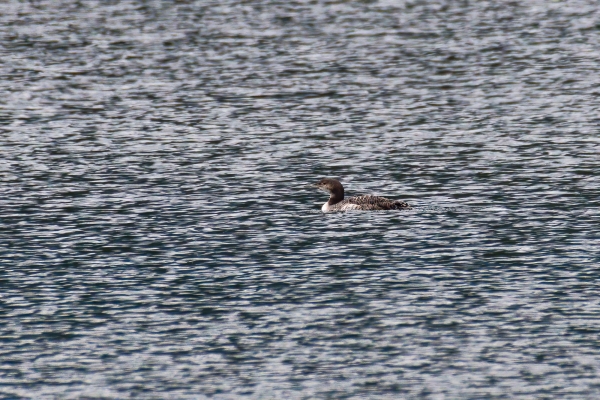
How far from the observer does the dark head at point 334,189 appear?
37.9m

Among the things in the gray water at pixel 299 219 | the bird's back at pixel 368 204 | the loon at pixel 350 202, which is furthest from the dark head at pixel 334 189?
the gray water at pixel 299 219

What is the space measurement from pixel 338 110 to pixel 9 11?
135 ft

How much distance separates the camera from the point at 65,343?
24.9 meters

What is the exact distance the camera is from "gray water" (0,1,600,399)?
23.5 m

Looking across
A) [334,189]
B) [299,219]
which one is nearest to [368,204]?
[334,189]

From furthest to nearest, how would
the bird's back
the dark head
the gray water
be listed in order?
the dark head
the bird's back
the gray water

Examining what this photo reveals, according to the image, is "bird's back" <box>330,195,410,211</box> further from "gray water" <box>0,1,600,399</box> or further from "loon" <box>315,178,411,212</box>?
"gray water" <box>0,1,600,399</box>

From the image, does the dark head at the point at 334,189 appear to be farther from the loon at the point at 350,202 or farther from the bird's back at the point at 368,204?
the bird's back at the point at 368,204

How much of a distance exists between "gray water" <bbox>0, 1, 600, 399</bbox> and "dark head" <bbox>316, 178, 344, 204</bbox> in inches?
34.4

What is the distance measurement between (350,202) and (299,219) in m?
2.05

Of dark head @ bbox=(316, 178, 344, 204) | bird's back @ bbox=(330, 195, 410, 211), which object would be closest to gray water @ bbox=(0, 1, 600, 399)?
bird's back @ bbox=(330, 195, 410, 211)

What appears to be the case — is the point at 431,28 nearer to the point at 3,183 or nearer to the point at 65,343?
the point at 3,183

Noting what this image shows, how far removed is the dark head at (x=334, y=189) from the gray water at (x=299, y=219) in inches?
34.4

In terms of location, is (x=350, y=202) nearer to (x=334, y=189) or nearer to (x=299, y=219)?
(x=334, y=189)
